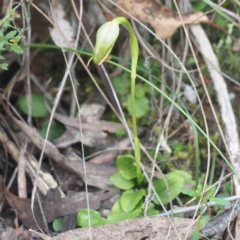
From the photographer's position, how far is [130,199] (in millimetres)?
1575

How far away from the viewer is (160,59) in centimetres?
188

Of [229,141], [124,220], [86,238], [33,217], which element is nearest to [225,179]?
[229,141]

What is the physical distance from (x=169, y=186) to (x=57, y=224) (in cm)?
42

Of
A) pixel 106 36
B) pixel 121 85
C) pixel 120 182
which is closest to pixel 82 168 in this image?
pixel 120 182

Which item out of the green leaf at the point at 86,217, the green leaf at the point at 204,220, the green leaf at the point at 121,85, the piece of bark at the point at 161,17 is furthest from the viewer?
the green leaf at the point at 121,85

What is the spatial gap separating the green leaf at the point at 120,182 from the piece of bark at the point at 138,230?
0.18m

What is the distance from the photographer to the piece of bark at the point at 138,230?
142 centimetres

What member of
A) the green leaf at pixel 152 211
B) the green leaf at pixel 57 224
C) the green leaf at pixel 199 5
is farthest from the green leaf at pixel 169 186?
the green leaf at pixel 199 5

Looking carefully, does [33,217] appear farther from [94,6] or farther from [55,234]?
[94,6]

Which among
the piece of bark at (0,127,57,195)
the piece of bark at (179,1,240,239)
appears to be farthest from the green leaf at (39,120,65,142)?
the piece of bark at (179,1,240,239)

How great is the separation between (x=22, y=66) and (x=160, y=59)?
0.60 metres

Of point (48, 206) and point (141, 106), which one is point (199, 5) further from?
point (48, 206)

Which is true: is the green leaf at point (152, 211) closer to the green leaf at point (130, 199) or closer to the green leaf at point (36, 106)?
the green leaf at point (130, 199)

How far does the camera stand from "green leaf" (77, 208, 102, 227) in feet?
4.85
